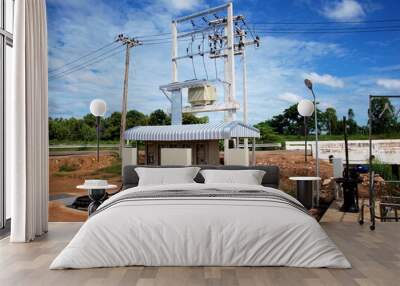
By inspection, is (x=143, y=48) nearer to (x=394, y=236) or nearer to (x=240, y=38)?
(x=240, y=38)

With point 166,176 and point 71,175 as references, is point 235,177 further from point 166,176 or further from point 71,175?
point 71,175

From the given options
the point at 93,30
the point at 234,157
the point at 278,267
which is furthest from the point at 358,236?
the point at 93,30

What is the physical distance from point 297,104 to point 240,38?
1.34 metres

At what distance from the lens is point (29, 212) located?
14.2 ft

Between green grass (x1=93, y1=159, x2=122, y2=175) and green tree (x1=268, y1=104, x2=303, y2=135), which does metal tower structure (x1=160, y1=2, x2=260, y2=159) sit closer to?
green tree (x1=268, y1=104, x2=303, y2=135)

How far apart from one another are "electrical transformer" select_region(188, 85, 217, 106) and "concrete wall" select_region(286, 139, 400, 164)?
1.35 meters

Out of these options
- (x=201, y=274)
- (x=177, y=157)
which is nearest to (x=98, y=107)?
(x=177, y=157)

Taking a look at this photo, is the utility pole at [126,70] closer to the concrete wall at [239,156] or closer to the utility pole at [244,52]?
the utility pole at [244,52]

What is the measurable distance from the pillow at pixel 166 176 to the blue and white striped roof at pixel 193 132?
33.8 inches

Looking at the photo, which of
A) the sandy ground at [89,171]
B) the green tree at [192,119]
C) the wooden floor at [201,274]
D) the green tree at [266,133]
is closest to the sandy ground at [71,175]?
the sandy ground at [89,171]

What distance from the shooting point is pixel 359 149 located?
6223 millimetres

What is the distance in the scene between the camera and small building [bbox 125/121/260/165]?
19.5ft

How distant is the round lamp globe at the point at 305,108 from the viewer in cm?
604

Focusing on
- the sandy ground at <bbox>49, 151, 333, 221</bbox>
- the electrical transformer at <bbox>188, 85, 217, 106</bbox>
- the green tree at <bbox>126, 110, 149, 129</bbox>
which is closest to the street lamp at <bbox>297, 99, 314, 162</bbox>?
the sandy ground at <bbox>49, 151, 333, 221</bbox>
